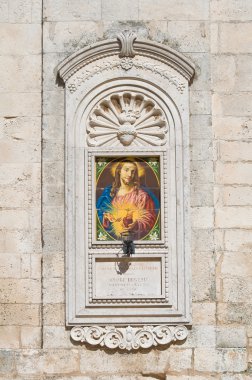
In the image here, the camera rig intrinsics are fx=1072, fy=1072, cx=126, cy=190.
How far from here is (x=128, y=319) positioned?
10.8m

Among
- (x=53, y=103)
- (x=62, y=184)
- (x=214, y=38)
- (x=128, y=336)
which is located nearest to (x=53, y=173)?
(x=62, y=184)

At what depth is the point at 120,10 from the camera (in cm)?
1111

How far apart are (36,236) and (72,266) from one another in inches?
19.1

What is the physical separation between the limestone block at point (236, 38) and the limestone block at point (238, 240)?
1.88 meters

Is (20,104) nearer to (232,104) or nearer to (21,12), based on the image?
(21,12)

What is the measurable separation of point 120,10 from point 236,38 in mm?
1237

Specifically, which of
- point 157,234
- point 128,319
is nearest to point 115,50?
point 157,234

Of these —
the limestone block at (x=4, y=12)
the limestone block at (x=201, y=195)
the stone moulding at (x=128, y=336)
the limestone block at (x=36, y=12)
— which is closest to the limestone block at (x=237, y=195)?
the limestone block at (x=201, y=195)

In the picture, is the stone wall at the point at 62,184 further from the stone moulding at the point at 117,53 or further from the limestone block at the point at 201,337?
the stone moulding at the point at 117,53

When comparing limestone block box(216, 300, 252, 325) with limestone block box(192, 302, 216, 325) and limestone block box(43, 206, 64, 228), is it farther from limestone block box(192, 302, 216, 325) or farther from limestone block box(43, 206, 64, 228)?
limestone block box(43, 206, 64, 228)

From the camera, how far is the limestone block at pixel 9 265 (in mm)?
10891

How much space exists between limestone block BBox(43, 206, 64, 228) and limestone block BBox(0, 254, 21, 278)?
1.49 ft

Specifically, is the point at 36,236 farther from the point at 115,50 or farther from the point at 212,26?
the point at 212,26

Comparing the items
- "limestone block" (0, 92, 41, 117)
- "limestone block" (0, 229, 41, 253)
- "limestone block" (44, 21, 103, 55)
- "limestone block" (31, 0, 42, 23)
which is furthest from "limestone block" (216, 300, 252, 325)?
"limestone block" (31, 0, 42, 23)
